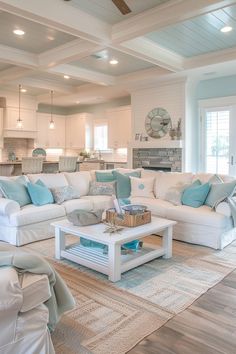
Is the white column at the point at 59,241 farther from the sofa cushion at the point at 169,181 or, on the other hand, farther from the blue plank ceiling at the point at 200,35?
the blue plank ceiling at the point at 200,35

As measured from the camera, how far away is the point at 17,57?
17.9 ft

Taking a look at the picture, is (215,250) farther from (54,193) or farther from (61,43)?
(61,43)

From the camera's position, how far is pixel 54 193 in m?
4.79

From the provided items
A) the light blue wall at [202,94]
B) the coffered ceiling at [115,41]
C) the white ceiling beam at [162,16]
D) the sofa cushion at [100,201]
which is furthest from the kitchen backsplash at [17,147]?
the white ceiling beam at [162,16]

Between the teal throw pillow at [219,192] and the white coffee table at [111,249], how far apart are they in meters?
1.02

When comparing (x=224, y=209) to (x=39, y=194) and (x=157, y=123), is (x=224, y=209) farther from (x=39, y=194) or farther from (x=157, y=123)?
(x=157, y=123)

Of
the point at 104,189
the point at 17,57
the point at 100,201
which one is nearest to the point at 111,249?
the point at 100,201

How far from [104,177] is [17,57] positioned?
2643mm

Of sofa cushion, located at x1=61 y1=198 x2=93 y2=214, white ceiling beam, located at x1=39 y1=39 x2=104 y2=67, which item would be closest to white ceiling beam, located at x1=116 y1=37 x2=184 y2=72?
white ceiling beam, located at x1=39 y1=39 x2=104 y2=67

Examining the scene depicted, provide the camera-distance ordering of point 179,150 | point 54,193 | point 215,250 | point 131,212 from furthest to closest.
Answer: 1. point 179,150
2. point 54,193
3. point 215,250
4. point 131,212

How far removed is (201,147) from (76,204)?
142 inches

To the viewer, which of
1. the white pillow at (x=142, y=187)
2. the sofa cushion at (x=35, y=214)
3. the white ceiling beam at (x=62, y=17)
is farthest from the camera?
the white pillow at (x=142, y=187)

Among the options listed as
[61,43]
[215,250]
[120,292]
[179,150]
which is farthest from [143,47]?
[120,292]

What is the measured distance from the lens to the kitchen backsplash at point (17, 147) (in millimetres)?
9250
